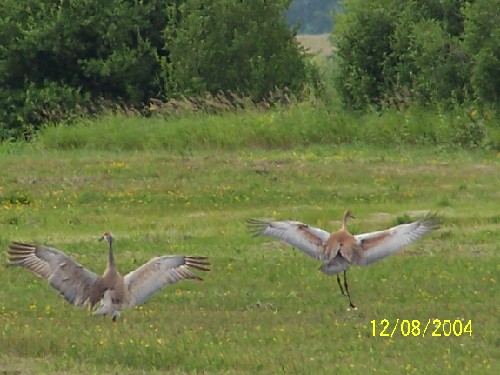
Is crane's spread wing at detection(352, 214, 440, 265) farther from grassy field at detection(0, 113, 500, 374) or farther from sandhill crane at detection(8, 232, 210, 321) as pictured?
sandhill crane at detection(8, 232, 210, 321)

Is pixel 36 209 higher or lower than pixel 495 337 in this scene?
lower

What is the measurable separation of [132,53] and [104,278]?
2663 centimetres

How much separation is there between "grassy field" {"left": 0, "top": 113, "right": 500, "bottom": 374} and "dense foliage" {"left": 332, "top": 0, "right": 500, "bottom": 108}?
2.73 m

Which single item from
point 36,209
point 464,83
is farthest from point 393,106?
point 36,209

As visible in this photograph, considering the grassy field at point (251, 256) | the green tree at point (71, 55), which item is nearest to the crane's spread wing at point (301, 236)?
the grassy field at point (251, 256)

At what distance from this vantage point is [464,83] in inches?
1247

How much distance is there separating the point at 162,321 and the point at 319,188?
10.8 m

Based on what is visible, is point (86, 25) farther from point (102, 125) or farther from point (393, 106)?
point (393, 106)

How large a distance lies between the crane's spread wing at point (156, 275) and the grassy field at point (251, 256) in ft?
1.15

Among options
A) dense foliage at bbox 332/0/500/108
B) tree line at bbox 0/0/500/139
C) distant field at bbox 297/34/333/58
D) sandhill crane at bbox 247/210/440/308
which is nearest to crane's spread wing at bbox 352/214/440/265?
sandhill crane at bbox 247/210/440/308

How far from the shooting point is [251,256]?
1608 cm
